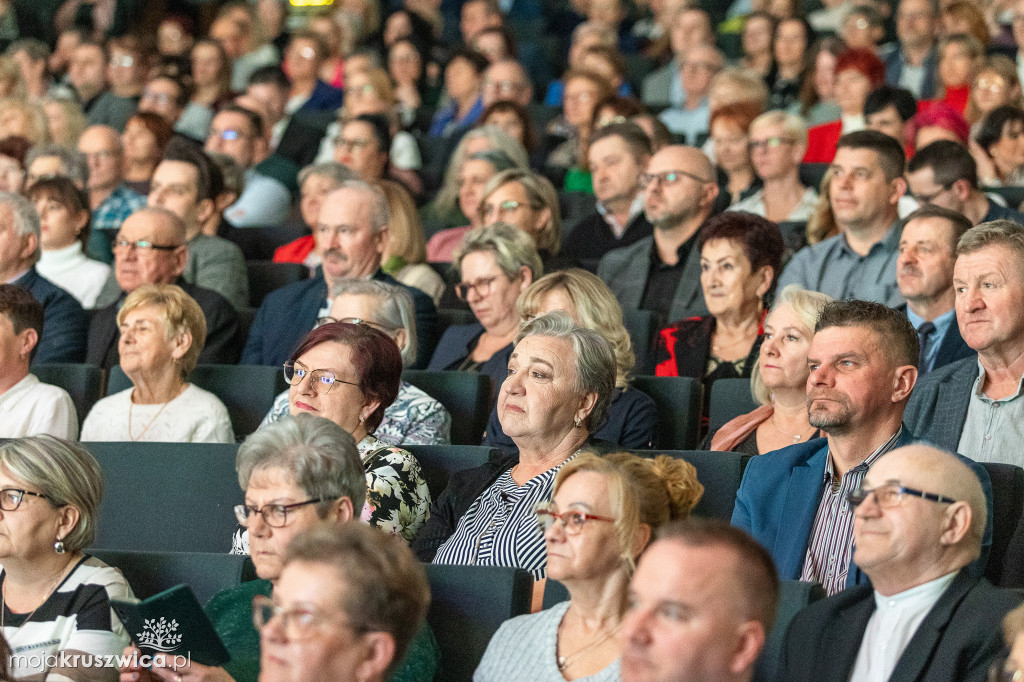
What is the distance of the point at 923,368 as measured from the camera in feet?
11.9

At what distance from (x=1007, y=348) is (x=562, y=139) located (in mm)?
3586

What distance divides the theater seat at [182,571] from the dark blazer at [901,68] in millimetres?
5266

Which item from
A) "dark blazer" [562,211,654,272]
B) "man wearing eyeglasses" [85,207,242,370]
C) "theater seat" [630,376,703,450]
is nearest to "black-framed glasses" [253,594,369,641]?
"theater seat" [630,376,703,450]

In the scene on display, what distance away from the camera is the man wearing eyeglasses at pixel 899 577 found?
6.84 ft

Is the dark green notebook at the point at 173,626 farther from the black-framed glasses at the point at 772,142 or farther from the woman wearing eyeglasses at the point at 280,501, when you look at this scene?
the black-framed glasses at the point at 772,142

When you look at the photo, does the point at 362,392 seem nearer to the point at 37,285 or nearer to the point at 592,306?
the point at 592,306

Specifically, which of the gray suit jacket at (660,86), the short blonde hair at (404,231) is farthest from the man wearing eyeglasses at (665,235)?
the gray suit jacket at (660,86)

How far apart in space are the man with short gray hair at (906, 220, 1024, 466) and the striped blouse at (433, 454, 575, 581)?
100 centimetres

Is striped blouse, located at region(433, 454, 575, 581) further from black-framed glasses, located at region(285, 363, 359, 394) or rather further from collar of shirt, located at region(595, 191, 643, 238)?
collar of shirt, located at region(595, 191, 643, 238)

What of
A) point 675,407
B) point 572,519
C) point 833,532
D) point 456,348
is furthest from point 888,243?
point 572,519

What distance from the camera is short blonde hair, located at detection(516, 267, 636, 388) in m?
3.36

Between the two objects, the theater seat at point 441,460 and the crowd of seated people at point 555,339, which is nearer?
the crowd of seated people at point 555,339

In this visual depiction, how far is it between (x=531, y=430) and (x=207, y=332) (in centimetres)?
168

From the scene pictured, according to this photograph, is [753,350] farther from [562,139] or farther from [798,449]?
[562,139]
